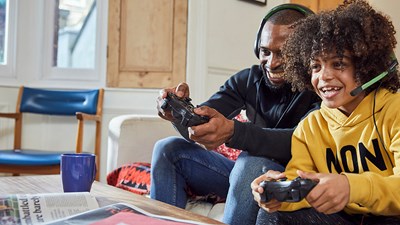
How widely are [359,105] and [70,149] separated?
2.31m

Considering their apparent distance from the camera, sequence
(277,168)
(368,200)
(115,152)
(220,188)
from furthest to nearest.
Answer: (115,152) < (220,188) < (277,168) < (368,200)

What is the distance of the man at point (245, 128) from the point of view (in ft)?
3.76

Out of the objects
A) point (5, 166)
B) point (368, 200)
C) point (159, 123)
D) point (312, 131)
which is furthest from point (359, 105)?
point (5, 166)

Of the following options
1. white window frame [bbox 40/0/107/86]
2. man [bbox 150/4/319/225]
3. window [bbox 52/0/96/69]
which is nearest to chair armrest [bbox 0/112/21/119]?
white window frame [bbox 40/0/107/86]

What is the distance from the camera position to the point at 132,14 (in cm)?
295

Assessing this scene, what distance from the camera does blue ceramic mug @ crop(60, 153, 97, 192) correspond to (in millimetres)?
1096

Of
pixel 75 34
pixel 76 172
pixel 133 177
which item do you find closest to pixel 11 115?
pixel 75 34

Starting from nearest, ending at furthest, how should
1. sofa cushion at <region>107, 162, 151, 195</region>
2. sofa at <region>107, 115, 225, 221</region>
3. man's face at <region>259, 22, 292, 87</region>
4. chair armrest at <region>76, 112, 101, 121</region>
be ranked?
man's face at <region>259, 22, 292, 87</region> < sofa cushion at <region>107, 162, 151, 195</region> < sofa at <region>107, 115, 225, 221</region> < chair armrest at <region>76, 112, 101, 121</region>

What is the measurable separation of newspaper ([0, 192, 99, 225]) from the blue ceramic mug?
94 millimetres

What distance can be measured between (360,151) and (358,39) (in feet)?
0.78

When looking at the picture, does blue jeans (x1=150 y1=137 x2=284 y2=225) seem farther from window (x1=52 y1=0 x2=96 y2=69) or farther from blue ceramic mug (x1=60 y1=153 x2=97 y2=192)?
window (x1=52 y1=0 x2=96 y2=69)

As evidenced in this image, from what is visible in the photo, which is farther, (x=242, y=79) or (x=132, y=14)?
(x=132, y=14)

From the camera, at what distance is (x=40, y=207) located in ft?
2.95

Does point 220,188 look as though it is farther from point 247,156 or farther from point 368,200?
point 368,200
